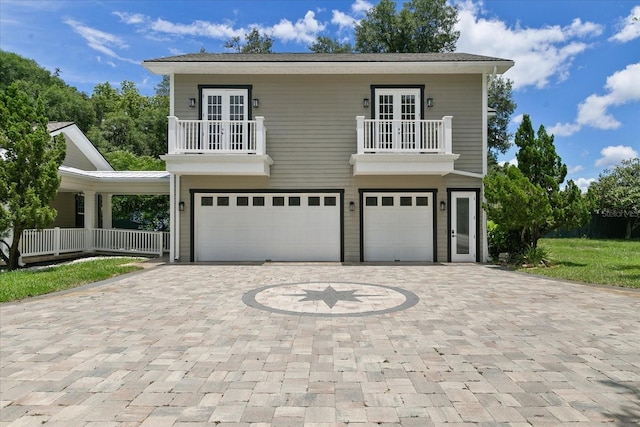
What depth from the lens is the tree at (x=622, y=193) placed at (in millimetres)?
21359

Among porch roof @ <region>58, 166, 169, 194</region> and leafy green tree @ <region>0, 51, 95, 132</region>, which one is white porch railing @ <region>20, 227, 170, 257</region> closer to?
porch roof @ <region>58, 166, 169, 194</region>

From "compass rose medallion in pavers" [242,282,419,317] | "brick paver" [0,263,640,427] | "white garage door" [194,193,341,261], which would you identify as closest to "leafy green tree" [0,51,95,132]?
"white garage door" [194,193,341,261]

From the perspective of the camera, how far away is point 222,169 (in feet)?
37.9

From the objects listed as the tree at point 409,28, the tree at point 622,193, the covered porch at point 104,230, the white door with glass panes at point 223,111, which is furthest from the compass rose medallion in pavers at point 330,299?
the tree at point 409,28

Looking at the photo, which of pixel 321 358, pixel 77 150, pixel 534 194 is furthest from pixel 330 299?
pixel 77 150

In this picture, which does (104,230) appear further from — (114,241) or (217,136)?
(217,136)

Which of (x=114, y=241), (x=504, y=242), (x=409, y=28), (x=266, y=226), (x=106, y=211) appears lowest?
(x=114, y=241)

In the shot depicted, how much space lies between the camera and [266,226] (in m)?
12.6

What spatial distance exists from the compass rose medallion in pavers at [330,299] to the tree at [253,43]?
25204mm

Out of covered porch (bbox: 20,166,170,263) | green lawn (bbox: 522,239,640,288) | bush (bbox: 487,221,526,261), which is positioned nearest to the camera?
green lawn (bbox: 522,239,640,288)

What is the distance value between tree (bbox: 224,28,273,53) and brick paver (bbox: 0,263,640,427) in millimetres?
25646

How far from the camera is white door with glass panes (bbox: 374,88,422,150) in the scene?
11.9 metres

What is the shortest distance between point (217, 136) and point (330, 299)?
23.8ft

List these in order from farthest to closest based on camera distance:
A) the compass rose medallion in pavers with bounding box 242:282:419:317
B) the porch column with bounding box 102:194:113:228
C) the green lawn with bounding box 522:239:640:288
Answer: the porch column with bounding box 102:194:113:228, the green lawn with bounding box 522:239:640:288, the compass rose medallion in pavers with bounding box 242:282:419:317
